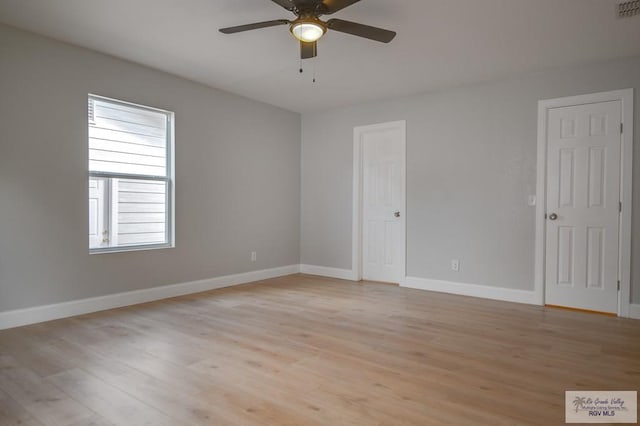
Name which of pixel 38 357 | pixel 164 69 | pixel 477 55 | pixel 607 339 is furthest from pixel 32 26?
pixel 607 339

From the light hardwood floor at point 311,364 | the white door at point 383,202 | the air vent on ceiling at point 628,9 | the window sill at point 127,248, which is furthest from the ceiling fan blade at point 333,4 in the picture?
the window sill at point 127,248

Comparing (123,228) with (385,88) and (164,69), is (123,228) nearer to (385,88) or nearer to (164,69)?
(164,69)

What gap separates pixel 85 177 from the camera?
3742 mm

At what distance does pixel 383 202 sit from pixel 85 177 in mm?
3717

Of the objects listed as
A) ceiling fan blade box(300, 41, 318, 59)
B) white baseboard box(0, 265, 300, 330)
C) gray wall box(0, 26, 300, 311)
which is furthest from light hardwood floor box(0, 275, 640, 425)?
ceiling fan blade box(300, 41, 318, 59)

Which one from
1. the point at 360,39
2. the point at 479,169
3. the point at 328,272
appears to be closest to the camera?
the point at 360,39

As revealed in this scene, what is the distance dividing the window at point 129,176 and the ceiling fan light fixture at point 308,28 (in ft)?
7.77

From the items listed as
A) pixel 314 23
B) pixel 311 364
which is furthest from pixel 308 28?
pixel 311 364

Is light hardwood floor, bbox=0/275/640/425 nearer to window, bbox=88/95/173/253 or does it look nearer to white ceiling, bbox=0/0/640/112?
window, bbox=88/95/173/253

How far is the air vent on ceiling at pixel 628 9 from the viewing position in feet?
9.22

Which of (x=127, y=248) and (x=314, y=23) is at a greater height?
(x=314, y=23)

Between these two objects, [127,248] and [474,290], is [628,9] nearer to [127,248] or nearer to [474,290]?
[474,290]

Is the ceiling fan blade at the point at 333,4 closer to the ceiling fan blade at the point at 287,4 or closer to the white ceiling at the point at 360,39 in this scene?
the ceiling fan blade at the point at 287,4

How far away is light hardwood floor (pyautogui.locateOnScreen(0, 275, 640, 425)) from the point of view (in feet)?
6.53
